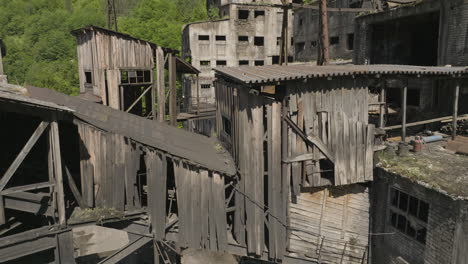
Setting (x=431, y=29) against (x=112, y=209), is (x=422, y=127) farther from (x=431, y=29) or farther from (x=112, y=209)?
(x=112, y=209)

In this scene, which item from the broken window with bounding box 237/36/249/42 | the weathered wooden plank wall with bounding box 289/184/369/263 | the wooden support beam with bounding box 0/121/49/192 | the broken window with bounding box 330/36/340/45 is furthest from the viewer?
the broken window with bounding box 237/36/249/42

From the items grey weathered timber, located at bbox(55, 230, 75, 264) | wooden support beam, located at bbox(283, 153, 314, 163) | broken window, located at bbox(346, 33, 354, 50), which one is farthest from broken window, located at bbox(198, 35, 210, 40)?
grey weathered timber, located at bbox(55, 230, 75, 264)

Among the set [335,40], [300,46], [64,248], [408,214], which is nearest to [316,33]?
[335,40]

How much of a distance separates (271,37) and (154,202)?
32.7 metres

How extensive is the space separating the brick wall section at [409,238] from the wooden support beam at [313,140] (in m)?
1.83

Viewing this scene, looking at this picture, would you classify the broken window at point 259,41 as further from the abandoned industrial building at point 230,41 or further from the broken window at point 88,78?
the broken window at point 88,78

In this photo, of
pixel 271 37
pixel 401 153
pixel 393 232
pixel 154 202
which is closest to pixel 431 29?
pixel 401 153

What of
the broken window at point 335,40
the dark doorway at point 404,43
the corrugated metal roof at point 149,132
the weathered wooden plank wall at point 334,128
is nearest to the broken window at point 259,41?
the broken window at point 335,40

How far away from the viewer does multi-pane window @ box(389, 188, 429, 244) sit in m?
9.36

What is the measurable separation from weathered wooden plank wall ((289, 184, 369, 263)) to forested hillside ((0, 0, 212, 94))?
33.8 m

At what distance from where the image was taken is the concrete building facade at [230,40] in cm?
3497

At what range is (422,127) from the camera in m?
15.1

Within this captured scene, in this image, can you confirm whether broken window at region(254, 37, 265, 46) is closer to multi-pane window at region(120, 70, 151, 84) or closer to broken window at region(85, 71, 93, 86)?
multi-pane window at region(120, 70, 151, 84)

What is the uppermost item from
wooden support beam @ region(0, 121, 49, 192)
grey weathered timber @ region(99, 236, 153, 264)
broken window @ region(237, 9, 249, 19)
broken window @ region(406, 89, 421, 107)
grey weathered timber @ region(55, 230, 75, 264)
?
broken window @ region(237, 9, 249, 19)
